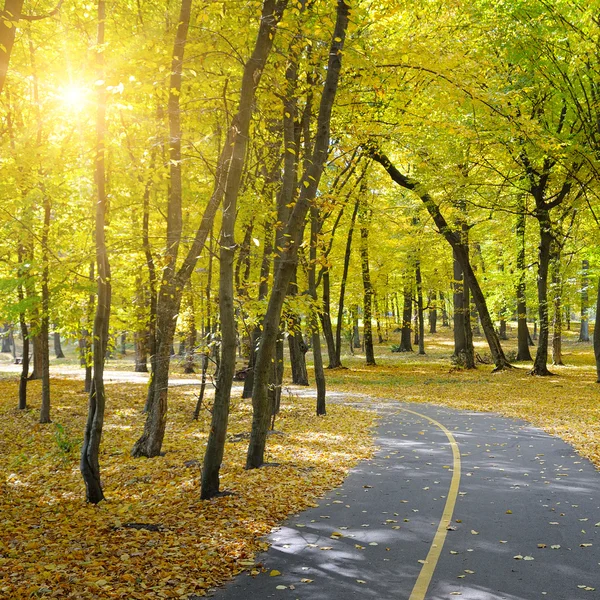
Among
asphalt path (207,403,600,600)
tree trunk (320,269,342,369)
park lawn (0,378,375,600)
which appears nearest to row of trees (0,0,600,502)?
tree trunk (320,269,342,369)

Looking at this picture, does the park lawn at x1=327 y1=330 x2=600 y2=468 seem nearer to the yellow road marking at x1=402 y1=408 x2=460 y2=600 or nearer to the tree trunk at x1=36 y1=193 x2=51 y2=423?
the yellow road marking at x1=402 y1=408 x2=460 y2=600

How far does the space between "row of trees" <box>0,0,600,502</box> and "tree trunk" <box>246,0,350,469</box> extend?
0.04 metres

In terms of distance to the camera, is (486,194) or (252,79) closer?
(252,79)

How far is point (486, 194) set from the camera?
28.2 m

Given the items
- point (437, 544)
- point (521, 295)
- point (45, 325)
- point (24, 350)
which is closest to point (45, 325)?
point (45, 325)

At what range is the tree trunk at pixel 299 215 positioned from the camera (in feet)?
31.0

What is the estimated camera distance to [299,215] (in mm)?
9695

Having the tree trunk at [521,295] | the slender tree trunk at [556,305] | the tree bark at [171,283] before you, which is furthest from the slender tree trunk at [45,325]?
the tree trunk at [521,295]

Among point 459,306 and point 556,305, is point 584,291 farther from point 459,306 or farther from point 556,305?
point 459,306

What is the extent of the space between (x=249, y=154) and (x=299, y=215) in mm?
5643

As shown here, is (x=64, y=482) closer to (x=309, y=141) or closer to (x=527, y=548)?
(x=527, y=548)

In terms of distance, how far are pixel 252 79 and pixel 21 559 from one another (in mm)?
6641

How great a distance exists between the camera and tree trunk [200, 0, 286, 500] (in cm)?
841

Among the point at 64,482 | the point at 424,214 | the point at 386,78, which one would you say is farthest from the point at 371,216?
the point at 64,482
